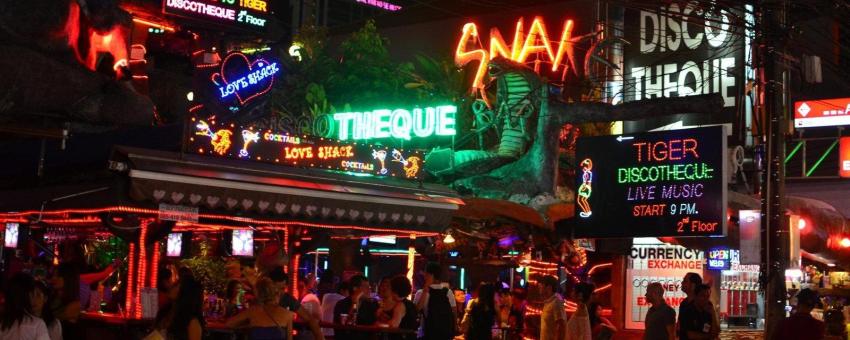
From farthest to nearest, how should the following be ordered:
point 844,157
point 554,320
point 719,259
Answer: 1. point 844,157
2. point 719,259
3. point 554,320

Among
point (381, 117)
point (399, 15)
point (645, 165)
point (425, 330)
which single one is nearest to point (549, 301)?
point (425, 330)

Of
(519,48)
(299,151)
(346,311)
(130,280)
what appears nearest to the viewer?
(346,311)

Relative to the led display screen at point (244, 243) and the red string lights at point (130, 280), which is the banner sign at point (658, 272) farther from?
the red string lights at point (130, 280)

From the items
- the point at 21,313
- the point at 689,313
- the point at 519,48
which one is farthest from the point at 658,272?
the point at 21,313

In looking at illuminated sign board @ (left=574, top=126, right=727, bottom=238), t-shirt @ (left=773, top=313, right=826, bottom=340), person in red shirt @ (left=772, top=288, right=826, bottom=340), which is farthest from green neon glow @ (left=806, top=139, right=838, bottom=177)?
t-shirt @ (left=773, top=313, right=826, bottom=340)

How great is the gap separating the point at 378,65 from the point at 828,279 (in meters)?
15.4

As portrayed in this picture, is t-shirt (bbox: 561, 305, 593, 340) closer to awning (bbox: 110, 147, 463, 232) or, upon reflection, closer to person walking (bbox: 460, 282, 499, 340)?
person walking (bbox: 460, 282, 499, 340)

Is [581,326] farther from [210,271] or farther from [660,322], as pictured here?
[210,271]

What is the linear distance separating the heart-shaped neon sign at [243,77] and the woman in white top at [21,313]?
12.8 m

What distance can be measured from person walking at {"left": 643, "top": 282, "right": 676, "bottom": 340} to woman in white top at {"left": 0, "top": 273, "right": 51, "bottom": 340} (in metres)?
6.84

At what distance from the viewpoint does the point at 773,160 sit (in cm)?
1420

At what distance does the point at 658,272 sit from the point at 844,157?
792 centimetres

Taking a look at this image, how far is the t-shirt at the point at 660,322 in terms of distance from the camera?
11.5 m

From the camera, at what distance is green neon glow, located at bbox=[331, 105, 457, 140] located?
20188mm
